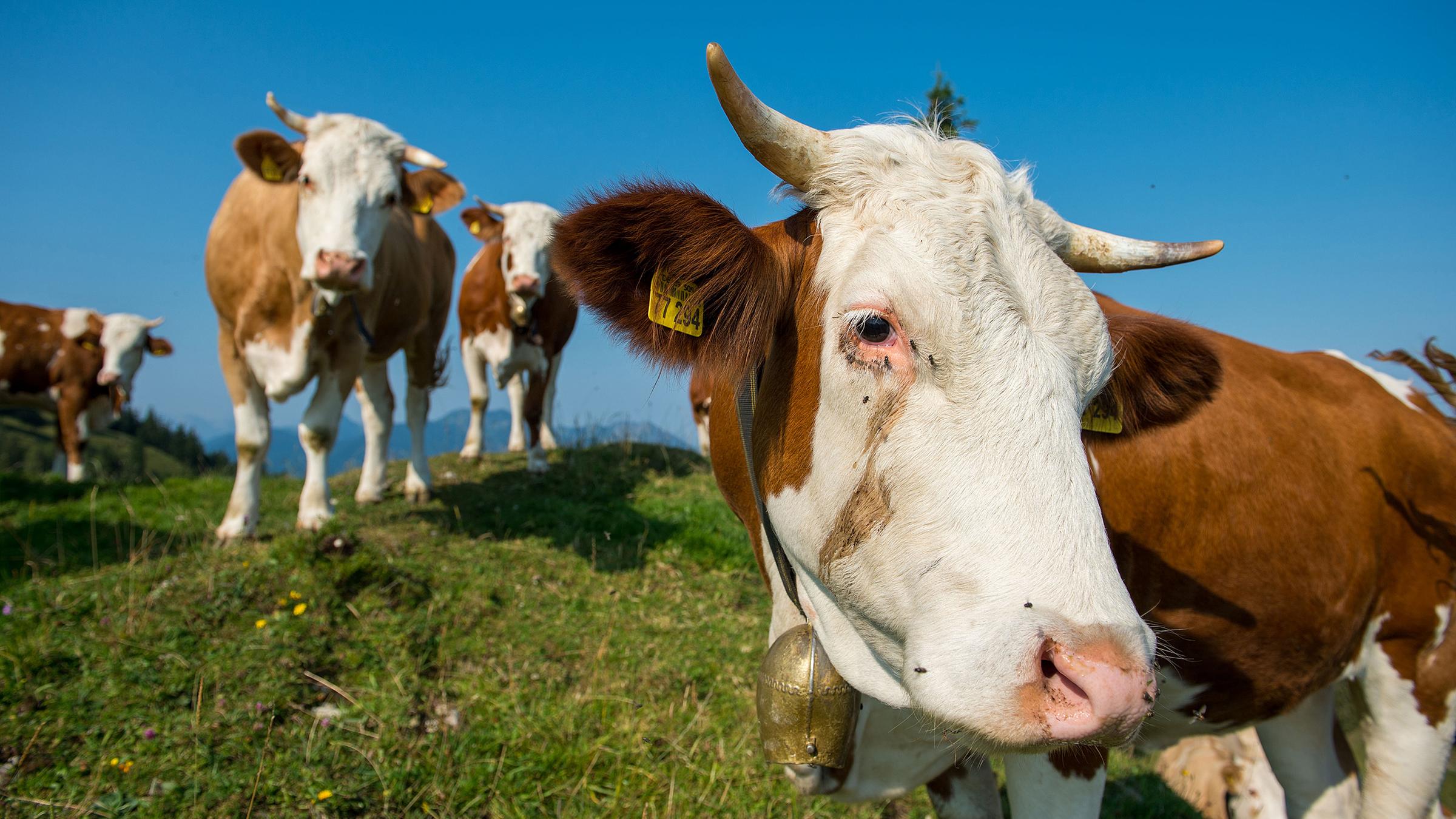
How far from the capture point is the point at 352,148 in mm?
6152

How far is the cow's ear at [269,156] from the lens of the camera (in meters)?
5.97

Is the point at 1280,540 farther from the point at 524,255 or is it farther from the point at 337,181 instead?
the point at 524,255

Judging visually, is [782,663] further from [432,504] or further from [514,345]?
[514,345]

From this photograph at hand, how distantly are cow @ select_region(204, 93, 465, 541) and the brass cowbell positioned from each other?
450 centimetres

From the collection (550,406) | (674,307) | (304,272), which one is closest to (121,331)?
(550,406)

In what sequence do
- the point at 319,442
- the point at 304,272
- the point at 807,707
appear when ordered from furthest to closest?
1. the point at 319,442
2. the point at 304,272
3. the point at 807,707

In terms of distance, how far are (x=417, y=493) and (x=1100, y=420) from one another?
21.7 ft

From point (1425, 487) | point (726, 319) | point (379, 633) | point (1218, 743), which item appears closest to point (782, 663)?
point (726, 319)

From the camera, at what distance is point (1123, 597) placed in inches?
61.2

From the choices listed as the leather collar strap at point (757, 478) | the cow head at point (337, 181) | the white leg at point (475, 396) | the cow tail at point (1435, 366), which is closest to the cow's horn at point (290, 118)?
the cow head at point (337, 181)

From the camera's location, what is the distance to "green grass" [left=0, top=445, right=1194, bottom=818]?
331 centimetres

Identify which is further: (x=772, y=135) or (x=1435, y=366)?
(x=1435, y=366)

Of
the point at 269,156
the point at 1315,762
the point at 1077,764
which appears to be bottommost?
the point at 1315,762

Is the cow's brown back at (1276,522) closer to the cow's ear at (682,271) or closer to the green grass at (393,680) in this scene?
the cow's ear at (682,271)
